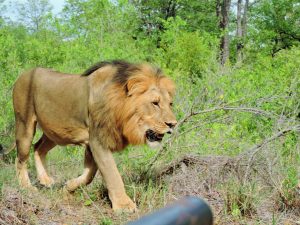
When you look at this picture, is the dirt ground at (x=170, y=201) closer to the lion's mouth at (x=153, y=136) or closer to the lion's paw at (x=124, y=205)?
the lion's paw at (x=124, y=205)

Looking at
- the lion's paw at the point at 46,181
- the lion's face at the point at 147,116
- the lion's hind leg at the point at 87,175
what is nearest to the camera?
the lion's face at the point at 147,116

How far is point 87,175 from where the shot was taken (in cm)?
510

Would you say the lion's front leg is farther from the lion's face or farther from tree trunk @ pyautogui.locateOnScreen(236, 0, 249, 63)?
tree trunk @ pyautogui.locateOnScreen(236, 0, 249, 63)

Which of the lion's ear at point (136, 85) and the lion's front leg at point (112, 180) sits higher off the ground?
the lion's ear at point (136, 85)

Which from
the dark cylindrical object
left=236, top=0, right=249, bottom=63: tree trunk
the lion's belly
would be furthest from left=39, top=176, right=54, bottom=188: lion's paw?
left=236, top=0, right=249, bottom=63: tree trunk

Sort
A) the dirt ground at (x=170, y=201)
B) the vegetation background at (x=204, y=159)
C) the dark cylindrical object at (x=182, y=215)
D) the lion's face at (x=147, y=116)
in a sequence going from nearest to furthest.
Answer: the dark cylindrical object at (x=182, y=215), the dirt ground at (x=170, y=201), the vegetation background at (x=204, y=159), the lion's face at (x=147, y=116)

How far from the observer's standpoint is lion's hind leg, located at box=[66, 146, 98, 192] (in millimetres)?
5031

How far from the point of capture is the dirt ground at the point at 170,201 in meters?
4.12

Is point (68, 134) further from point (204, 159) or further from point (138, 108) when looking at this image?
point (204, 159)

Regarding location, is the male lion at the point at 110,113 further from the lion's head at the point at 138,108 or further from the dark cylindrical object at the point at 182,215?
the dark cylindrical object at the point at 182,215

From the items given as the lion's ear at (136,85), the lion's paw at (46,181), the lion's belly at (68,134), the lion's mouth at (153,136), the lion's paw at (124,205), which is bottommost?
the lion's paw at (46,181)

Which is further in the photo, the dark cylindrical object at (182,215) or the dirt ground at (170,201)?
the dirt ground at (170,201)

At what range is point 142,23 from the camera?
109ft

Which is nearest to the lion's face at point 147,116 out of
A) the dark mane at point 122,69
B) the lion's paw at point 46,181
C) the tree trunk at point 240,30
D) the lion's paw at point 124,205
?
the dark mane at point 122,69
